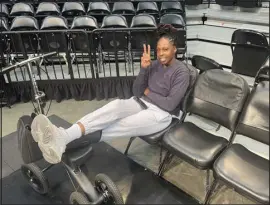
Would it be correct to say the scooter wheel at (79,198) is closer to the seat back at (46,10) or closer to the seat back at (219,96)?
the seat back at (219,96)

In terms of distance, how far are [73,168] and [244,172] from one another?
1123 millimetres

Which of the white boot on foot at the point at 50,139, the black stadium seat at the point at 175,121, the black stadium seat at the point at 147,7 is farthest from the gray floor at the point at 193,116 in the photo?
the white boot on foot at the point at 50,139

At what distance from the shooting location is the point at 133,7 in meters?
4.75

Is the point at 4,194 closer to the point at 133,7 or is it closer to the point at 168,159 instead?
Answer: the point at 168,159

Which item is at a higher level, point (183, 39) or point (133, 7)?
point (133, 7)

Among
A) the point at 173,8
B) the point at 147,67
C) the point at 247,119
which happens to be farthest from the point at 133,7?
the point at 247,119

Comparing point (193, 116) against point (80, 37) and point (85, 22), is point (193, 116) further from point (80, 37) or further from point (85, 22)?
point (85, 22)

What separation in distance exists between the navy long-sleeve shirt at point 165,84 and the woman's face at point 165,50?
0.08 metres

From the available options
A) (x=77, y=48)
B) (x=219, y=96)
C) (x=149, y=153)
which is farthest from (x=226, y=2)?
(x=149, y=153)

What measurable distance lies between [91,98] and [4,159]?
1.38 meters

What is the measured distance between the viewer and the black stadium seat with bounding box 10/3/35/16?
460 centimetres

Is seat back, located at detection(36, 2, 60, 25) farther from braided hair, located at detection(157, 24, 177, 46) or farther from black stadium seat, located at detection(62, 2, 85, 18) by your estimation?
braided hair, located at detection(157, 24, 177, 46)

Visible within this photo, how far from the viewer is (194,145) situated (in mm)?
1802

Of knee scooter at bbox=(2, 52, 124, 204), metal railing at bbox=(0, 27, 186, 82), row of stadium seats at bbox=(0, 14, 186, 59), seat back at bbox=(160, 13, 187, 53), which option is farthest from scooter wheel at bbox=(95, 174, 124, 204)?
seat back at bbox=(160, 13, 187, 53)
